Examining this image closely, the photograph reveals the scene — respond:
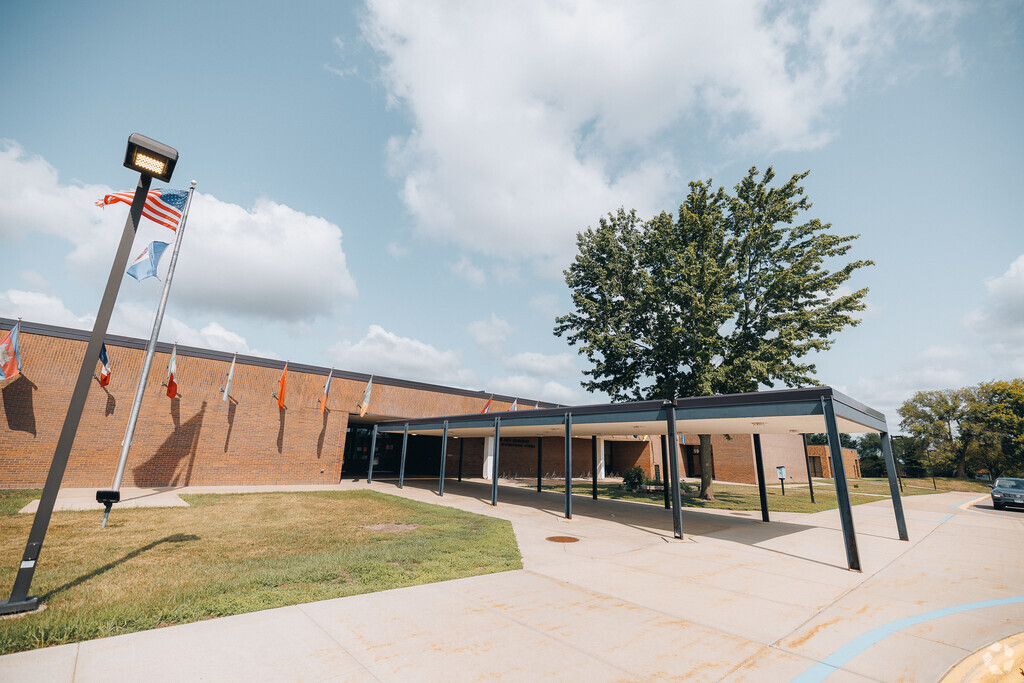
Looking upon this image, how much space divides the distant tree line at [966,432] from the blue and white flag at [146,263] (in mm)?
70515

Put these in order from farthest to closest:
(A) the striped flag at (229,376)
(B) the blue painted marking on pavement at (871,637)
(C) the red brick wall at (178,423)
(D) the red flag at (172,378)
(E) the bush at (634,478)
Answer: (E) the bush at (634,478) < (A) the striped flag at (229,376) < (D) the red flag at (172,378) < (C) the red brick wall at (178,423) < (B) the blue painted marking on pavement at (871,637)

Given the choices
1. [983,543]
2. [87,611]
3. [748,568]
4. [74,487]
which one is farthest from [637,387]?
[74,487]

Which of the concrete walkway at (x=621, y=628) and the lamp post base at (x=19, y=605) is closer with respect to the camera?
the concrete walkway at (x=621, y=628)

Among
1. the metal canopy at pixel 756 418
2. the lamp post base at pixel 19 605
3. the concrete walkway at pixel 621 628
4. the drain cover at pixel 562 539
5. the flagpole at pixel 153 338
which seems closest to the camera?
the concrete walkway at pixel 621 628

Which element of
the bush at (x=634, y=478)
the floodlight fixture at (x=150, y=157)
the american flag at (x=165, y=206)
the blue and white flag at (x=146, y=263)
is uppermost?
the american flag at (x=165, y=206)

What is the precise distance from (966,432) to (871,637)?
7862cm

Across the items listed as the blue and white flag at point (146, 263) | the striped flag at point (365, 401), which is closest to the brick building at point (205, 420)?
the striped flag at point (365, 401)

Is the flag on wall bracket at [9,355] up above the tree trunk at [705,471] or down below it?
above

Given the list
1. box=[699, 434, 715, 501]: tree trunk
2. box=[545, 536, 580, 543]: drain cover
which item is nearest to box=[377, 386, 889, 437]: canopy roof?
box=[545, 536, 580, 543]: drain cover

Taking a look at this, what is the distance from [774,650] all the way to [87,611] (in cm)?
852

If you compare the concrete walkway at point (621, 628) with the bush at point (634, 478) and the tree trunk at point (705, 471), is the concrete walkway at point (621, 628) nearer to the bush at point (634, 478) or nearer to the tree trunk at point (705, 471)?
the tree trunk at point (705, 471)

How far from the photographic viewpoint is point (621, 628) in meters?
5.36

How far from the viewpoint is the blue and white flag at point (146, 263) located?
12508 millimetres

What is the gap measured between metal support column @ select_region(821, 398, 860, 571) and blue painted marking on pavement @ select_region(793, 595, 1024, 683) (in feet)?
6.49
